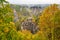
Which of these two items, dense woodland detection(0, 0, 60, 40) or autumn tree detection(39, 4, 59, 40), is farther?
autumn tree detection(39, 4, 59, 40)

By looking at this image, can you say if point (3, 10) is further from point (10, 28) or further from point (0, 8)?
point (10, 28)

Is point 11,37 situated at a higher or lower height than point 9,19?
lower

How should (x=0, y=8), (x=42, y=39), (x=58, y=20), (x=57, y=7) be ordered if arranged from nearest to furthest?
(x=0, y=8) → (x=58, y=20) → (x=42, y=39) → (x=57, y=7)

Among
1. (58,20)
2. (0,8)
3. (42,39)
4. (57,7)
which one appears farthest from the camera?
(57,7)

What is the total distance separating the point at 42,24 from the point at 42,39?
1.48 metres

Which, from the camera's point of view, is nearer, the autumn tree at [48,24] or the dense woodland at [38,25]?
the dense woodland at [38,25]

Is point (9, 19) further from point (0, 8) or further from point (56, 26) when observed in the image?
point (56, 26)

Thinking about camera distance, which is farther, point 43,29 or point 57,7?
point 57,7

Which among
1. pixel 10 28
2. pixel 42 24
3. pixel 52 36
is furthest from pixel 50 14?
pixel 10 28

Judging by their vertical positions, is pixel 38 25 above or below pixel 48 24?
below

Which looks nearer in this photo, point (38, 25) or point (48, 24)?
point (48, 24)

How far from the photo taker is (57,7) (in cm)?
2555

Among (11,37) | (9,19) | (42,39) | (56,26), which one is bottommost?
(42,39)

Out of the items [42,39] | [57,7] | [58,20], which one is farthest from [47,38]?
[57,7]
